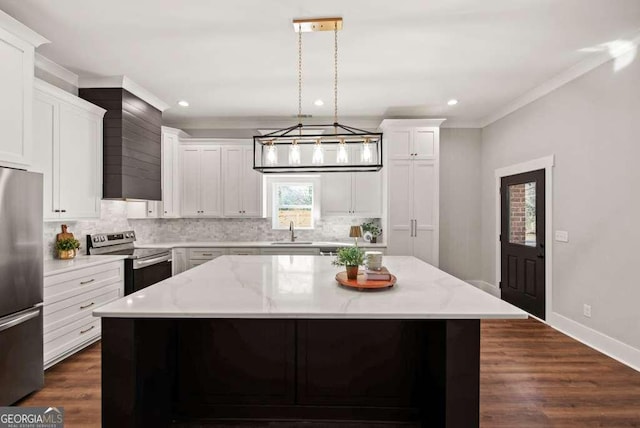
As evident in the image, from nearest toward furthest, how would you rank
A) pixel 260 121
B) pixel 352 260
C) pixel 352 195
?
1. pixel 352 260
2. pixel 352 195
3. pixel 260 121

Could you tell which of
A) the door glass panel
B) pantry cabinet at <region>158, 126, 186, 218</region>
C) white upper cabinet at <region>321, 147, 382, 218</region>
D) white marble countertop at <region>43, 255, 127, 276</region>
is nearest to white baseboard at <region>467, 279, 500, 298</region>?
the door glass panel

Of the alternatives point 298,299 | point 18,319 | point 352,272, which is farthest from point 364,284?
point 18,319

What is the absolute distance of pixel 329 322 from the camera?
6.61 ft

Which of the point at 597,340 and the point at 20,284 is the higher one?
the point at 20,284

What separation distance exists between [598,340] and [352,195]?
335cm

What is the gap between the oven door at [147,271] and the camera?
12.6 feet

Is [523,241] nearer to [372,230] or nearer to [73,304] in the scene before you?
[372,230]

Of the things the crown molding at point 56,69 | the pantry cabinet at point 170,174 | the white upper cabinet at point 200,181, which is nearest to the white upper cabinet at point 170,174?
the pantry cabinet at point 170,174

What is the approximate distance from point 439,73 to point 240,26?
7.12 ft

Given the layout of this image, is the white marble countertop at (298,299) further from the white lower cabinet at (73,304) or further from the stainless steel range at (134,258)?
the stainless steel range at (134,258)

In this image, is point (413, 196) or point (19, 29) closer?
point (19, 29)

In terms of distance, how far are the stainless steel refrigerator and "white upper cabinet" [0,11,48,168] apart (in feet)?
0.71

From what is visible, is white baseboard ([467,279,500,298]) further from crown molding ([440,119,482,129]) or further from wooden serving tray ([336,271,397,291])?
wooden serving tray ([336,271,397,291])

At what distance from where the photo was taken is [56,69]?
3.48m
